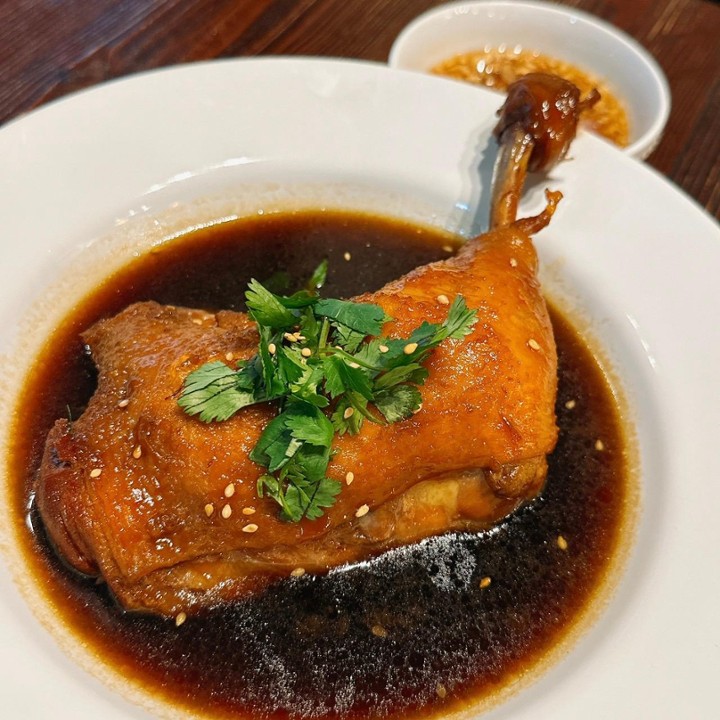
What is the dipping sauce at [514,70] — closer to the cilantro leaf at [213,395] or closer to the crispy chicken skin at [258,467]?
the crispy chicken skin at [258,467]

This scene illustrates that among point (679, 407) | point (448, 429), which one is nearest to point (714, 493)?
point (679, 407)

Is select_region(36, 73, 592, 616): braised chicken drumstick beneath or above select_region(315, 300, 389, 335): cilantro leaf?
beneath

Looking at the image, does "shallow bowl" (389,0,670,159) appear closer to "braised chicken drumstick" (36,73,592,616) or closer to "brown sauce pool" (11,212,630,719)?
"brown sauce pool" (11,212,630,719)

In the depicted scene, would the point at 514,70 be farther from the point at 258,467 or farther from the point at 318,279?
the point at 258,467

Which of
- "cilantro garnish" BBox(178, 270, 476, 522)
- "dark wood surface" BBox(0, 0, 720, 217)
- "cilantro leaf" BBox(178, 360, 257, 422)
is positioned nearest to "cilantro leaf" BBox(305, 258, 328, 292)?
"cilantro garnish" BBox(178, 270, 476, 522)

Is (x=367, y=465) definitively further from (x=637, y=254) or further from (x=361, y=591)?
(x=637, y=254)

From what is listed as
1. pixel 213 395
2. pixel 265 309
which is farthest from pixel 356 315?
pixel 213 395

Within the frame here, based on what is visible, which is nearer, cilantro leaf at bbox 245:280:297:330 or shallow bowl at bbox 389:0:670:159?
cilantro leaf at bbox 245:280:297:330

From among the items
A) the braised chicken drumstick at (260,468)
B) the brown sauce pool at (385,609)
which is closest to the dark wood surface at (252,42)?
the brown sauce pool at (385,609)
